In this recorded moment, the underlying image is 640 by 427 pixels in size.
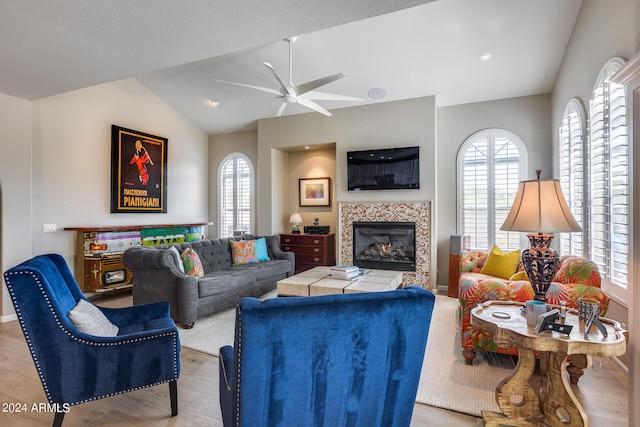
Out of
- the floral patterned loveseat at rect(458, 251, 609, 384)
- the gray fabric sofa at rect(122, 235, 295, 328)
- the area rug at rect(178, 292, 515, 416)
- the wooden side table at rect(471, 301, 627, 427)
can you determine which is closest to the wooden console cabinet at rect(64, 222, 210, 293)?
the gray fabric sofa at rect(122, 235, 295, 328)

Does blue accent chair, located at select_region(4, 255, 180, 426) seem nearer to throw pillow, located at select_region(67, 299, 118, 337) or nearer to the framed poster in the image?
throw pillow, located at select_region(67, 299, 118, 337)

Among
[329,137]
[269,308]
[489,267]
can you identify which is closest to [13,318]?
[269,308]

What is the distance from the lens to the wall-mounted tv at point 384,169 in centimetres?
520

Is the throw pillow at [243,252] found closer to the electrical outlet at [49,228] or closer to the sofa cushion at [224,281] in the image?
the sofa cushion at [224,281]

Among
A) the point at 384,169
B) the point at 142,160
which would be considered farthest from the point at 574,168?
the point at 142,160

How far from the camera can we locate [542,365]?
2.08 metres

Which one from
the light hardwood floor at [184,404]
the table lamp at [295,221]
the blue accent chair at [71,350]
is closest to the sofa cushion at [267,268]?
the table lamp at [295,221]

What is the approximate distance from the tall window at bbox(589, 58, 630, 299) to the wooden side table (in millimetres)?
1080

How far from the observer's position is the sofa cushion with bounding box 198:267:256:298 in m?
3.74

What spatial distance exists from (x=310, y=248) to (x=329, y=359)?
16.0ft

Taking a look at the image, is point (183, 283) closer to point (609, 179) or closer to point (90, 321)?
point (90, 321)

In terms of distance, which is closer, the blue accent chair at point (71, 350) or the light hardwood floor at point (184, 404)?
the blue accent chair at point (71, 350)

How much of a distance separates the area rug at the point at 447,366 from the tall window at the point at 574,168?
1617mm

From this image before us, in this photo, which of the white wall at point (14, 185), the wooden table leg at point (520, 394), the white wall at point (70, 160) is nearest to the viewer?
the wooden table leg at point (520, 394)
